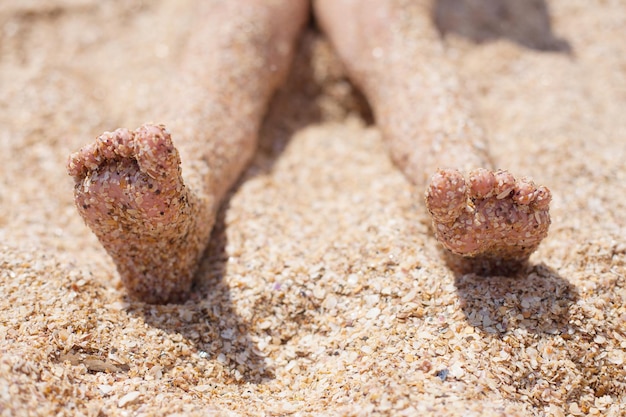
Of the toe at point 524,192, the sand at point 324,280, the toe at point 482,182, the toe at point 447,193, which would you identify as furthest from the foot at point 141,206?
the toe at point 524,192

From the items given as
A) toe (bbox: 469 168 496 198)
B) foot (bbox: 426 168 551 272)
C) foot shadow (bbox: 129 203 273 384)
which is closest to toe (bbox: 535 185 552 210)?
foot (bbox: 426 168 551 272)

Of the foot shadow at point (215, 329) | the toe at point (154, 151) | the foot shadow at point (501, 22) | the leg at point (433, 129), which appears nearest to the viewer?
the toe at point (154, 151)

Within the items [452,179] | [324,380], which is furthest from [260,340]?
[452,179]

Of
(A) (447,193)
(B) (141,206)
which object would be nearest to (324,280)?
(A) (447,193)

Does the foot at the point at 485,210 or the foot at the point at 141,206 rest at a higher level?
the foot at the point at 485,210

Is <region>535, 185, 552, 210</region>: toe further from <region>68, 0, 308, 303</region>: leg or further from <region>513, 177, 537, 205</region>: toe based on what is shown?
<region>68, 0, 308, 303</region>: leg

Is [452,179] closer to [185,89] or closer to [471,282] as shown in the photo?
[471,282]

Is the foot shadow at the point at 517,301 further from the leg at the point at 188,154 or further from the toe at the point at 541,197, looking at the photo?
the leg at the point at 188,154

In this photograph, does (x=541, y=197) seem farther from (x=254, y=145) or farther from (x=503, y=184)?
(x=254, y=145)
